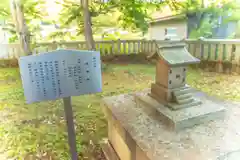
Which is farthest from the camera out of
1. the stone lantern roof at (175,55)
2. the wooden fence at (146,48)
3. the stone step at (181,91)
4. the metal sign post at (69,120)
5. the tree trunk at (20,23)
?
the wooden fence at (146,48)

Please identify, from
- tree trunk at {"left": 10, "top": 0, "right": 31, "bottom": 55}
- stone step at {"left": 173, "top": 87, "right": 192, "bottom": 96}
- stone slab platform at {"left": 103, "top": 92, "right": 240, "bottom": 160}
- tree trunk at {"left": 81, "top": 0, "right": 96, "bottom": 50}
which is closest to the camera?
stone slab platform at {"left": 103, "top": 92, "right": 240, "bottom": 160}

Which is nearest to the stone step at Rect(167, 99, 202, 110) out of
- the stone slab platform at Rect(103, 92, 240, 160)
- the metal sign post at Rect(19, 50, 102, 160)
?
the stone slab platform at Rect(103, 92, 240, 160)

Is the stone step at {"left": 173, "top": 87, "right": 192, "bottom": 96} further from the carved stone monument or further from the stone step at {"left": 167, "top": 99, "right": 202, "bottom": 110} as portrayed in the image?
the stone step at {"left": 167, "top": 99, "right": 202, "bottom": 110}

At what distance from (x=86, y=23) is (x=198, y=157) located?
6320mm

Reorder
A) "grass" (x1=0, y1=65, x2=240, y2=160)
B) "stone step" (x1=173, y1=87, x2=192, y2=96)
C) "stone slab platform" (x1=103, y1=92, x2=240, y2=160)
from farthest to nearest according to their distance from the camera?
"grass" (x1=0, y1=65, x2=240, y2=160) → "stone step" (x1=173, y1=87, x2=192, y2=96) → "stone slab platform" (x1=103, y1=92, x2=240, y2=160)

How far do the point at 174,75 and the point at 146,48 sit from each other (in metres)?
7.30

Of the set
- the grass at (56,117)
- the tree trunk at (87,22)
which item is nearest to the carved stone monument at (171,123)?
the grass at (56,117)

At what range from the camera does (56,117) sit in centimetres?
393

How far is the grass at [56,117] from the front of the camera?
2.94 m

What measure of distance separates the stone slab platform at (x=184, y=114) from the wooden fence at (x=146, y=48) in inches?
195

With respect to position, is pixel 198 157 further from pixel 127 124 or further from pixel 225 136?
pixel 127 124

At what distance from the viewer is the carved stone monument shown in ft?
5.77

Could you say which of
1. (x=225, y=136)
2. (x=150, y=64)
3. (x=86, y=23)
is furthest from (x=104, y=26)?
(x=225, y=136)

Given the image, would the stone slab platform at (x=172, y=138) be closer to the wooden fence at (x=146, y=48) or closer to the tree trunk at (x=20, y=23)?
the tree trunk at (x=20, y=23)
